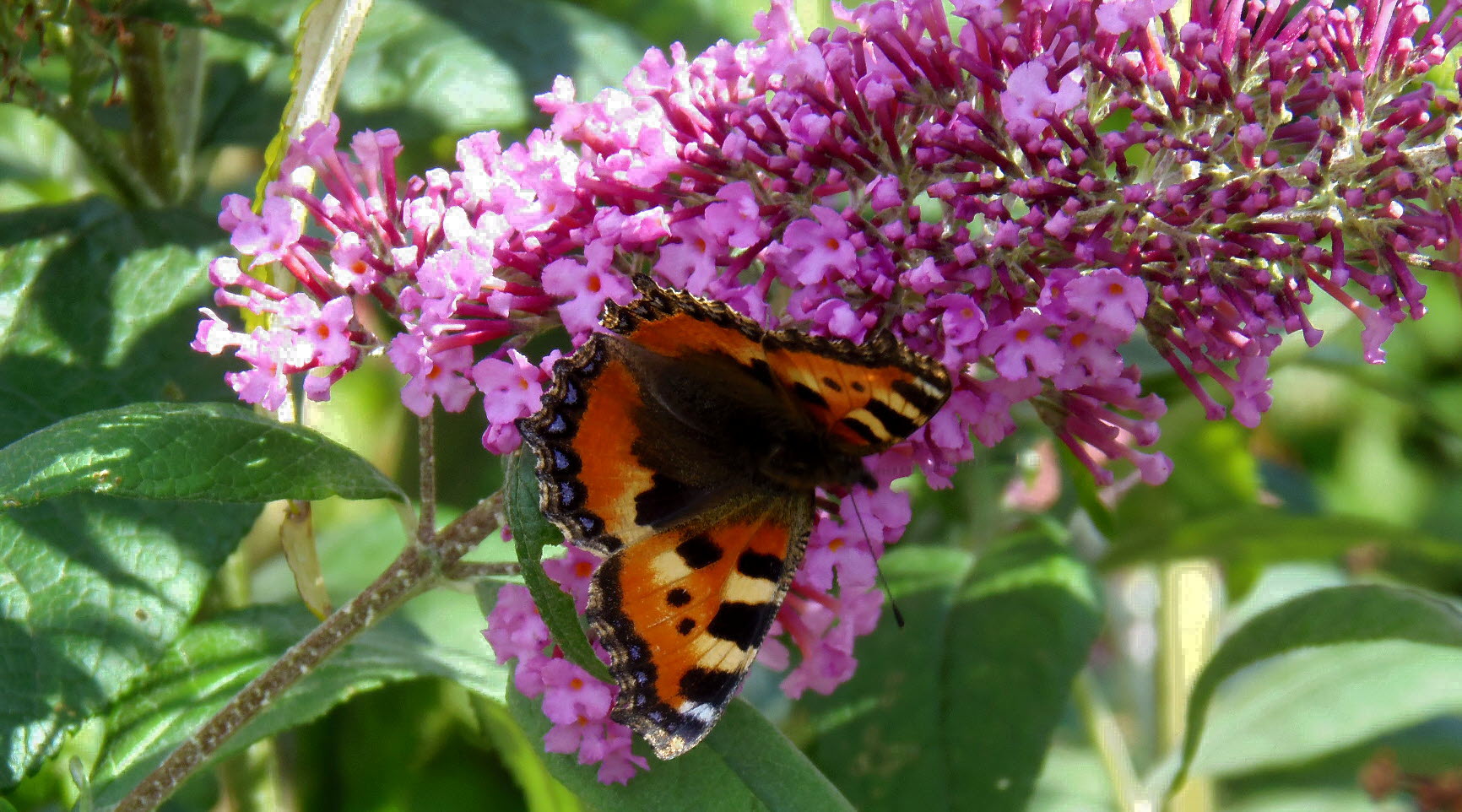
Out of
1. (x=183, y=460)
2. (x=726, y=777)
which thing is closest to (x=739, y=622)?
(x=726, y=777)

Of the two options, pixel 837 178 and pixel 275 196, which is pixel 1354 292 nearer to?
pixel 837 178

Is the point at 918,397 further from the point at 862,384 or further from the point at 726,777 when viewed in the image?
the point at 726,777

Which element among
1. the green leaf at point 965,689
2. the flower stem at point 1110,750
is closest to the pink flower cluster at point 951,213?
the green leaf at point 965,689

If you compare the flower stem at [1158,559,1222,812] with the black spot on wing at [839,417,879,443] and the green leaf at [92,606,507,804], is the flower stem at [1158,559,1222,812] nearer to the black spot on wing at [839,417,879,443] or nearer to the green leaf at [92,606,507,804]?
the black spot on wing at [839,417,879,443]

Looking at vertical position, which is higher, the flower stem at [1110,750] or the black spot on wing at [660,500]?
the black spot on wing at [660,500]

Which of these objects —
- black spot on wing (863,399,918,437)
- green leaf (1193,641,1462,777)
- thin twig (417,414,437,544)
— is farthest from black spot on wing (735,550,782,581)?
green leaf (1193,641,1462,777)

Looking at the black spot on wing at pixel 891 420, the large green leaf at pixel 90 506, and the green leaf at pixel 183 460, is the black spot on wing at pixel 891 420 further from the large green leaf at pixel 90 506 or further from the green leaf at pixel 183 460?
the large green leaf at pixel 90 506
